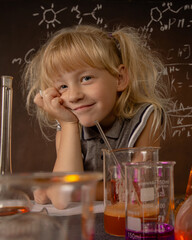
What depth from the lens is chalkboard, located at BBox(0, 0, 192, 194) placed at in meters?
2.43

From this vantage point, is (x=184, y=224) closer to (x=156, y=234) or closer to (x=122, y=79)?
(x=156, y=234)

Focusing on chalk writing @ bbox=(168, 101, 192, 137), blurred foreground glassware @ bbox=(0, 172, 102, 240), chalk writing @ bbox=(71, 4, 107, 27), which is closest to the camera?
blurred foreground glassware @ bbox=(0, 172, 102, 240)

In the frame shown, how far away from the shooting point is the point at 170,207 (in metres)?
0.44

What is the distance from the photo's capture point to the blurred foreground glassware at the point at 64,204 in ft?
0.77

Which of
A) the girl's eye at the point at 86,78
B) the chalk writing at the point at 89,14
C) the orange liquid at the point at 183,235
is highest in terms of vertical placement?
the chalk writing at the point at 89,14

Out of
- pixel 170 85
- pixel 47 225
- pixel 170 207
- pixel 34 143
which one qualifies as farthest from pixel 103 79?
pixel 34 143

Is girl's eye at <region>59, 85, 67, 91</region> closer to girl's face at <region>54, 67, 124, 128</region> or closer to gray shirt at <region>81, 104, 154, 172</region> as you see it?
girl's face at <region>54, 67, 124, 128</region>

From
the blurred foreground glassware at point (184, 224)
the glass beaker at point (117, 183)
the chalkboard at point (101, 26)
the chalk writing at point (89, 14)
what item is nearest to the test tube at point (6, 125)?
the glass beaker at point (117, 183)

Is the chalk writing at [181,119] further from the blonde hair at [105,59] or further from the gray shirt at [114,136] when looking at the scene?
the gray shirt at [114,136]

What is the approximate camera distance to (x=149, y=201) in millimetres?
433

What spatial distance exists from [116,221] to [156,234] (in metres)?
0.09

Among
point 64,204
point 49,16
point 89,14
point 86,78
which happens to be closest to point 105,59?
point 86,78

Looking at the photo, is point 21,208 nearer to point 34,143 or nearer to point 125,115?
point 125,115

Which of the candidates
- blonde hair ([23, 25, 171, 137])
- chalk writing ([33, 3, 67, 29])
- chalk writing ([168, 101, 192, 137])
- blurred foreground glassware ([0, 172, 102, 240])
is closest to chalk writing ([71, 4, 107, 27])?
chalk writing ([33, 3, 67, 29])
